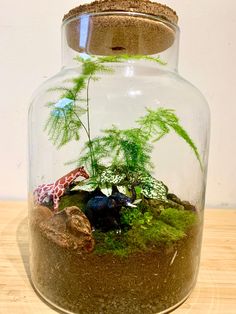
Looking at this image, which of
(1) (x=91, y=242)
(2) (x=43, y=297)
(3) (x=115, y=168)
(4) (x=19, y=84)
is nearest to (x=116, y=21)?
(3) (x=115, y=168)

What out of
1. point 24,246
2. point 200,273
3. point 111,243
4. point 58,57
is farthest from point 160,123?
point 58,57

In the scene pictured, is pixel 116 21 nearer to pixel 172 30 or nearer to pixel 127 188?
pixel 172 30

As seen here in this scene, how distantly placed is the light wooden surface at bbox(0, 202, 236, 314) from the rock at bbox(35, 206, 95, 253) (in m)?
0.14

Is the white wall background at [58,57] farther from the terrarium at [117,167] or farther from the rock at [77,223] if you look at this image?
the rock at [77,223]

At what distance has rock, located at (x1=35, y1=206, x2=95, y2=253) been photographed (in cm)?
48

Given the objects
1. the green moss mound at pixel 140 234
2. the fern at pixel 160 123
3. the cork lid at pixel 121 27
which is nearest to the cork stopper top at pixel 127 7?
the cork lid at pixel 121 27

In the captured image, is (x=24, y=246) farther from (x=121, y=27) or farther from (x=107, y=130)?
(x=121, y=27)

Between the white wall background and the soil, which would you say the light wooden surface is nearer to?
the soil

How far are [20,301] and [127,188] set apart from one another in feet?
0.91

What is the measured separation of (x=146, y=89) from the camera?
0.56 meters

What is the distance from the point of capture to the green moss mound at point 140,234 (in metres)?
0.48

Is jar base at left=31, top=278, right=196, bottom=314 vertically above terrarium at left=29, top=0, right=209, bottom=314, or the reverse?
terrarium at left=29, top=0, right=209, bottom=314

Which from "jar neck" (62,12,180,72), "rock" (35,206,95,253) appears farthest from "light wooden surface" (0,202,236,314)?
"jar neck" (62,12,180,72)

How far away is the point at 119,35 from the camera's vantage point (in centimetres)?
54
